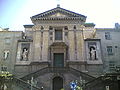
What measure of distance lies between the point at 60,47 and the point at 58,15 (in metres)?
6.46

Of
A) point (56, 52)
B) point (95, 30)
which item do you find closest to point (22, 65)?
point (56, 52)

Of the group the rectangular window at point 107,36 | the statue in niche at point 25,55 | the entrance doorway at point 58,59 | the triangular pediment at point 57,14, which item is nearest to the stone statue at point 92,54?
the rectangular window at point 107,36

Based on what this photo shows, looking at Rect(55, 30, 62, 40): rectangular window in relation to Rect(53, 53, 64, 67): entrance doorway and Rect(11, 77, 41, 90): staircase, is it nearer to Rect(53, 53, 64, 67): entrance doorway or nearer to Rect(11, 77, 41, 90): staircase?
Rect(53, 53, 64, 67): entrance doorway

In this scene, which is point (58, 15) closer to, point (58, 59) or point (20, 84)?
point (58, 59)

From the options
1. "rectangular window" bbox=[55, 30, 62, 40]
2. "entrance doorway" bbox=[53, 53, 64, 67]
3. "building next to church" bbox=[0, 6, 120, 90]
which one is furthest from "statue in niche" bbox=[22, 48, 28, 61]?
"rectangular window" bbox=[55, 30, 62, 40]

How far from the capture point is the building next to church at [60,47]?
31.2 metres

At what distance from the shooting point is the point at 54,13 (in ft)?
113

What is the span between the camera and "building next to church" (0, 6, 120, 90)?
31188 millimetres

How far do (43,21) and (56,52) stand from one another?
6456mm

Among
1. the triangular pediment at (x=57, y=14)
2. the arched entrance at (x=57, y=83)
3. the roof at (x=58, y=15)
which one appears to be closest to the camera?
the arched entrance at (x=57, y=83)

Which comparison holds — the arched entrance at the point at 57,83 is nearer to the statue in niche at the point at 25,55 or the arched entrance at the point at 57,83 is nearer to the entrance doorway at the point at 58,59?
the entrance doorway at the point at 58,59

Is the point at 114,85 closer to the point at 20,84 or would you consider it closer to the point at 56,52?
the point at 20,84

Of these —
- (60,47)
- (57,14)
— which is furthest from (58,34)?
(57,14)

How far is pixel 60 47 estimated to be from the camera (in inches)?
1270
